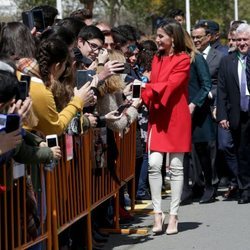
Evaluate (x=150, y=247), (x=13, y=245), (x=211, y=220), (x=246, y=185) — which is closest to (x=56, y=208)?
(x=13, y=245)

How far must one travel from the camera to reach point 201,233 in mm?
8500

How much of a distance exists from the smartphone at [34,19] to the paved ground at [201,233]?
87.3 inches

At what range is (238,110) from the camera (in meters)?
10.3

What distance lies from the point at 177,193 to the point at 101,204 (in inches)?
31.6

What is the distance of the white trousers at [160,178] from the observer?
334 inches

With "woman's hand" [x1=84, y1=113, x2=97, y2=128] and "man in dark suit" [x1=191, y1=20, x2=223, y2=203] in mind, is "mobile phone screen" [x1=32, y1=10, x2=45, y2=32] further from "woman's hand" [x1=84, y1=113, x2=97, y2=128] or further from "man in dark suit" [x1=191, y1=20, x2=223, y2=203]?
"man in dark suit" [x1=191, y1=20, x2=223, y2=203]

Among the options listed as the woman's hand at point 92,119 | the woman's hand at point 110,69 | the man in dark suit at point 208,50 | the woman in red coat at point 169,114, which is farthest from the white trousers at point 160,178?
the man in dark suit at point 208,50

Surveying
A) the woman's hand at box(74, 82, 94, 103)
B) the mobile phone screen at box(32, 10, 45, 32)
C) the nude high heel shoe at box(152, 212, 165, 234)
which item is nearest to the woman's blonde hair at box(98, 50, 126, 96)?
the woman's hand at box(74, 82, 94, 103)

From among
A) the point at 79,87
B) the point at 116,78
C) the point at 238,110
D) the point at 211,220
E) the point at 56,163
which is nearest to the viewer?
the point at 56,163

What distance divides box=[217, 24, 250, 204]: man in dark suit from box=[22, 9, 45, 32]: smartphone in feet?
9.40

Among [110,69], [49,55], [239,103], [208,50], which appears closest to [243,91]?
[239,103]

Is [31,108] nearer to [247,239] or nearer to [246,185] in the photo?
[247,239]

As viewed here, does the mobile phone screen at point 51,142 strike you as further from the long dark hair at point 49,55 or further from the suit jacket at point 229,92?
the suit jacket at point 229,92

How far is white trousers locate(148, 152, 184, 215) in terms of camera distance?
8.48 m
